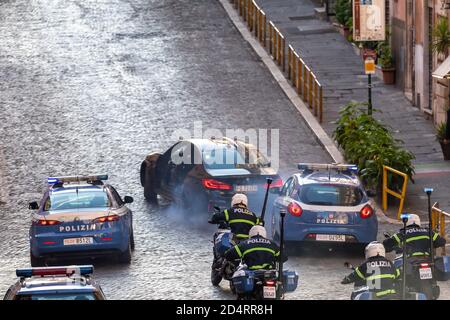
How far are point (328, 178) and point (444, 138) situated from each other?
8.92m

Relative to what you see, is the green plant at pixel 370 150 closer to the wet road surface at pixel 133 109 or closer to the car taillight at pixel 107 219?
the wet road surface at pixel 133 109

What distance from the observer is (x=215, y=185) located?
2595 cm

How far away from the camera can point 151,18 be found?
47375 millimetres

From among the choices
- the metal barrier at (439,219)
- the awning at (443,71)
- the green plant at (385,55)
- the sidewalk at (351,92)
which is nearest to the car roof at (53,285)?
the metal barrier at (439,219)

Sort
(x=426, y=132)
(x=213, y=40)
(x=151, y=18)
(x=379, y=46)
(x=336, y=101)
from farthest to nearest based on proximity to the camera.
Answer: (x=151, y=18) < (x=213, y=40) < (x=379, y=46) < (x=336, y=101) < (x=426, y=132)

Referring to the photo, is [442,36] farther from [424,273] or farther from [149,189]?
[424,273]

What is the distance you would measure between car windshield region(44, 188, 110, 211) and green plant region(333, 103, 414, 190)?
6.82m

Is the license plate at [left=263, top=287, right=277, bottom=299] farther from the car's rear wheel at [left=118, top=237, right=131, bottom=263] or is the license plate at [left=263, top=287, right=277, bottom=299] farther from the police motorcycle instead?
the car's rear wheel at [left=118, top=237, right=131, bottom=263]

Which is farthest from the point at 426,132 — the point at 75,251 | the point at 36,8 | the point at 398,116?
the point at 36,8

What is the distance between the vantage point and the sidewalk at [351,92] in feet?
98.8

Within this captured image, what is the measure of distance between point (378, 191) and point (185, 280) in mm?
7515

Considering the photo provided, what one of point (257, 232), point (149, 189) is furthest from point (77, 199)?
point (149, 189)

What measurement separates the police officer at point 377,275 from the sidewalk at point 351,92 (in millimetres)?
9570
